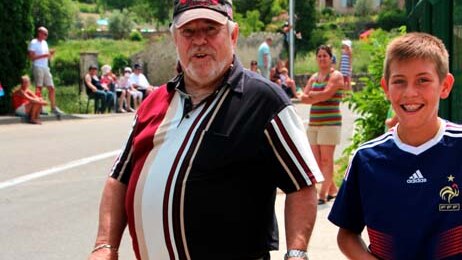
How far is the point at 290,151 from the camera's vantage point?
121 inches

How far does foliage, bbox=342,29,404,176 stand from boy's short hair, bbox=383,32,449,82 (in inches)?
240

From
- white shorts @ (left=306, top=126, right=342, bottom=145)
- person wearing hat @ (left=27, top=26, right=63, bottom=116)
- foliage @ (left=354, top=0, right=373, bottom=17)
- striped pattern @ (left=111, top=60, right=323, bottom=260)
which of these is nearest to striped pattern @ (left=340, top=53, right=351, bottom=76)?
white shorts @ (left=306, top=126, right=342, bottom=145)

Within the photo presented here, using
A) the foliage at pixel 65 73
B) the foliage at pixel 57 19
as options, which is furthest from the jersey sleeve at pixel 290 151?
the foliage at pixel 57 19

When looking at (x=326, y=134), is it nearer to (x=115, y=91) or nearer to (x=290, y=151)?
(x=290, y=151)

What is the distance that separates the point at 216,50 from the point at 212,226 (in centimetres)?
75

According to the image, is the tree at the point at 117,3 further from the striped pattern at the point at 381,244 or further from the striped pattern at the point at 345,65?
the striped pattern at the point at 381,244

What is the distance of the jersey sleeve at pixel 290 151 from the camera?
120 inches

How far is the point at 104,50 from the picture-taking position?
71188mm

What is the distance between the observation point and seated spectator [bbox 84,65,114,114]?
24.2 m

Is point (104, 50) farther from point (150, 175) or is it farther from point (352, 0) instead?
point (150, 175)

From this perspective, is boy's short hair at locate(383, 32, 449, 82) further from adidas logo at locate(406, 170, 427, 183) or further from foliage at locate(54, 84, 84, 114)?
foliage at locate(54, 84, 84, 114)

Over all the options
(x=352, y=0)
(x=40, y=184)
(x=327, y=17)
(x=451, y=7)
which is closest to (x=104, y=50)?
(x=327, y=17)

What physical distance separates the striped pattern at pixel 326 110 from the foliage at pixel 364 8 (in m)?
86.7

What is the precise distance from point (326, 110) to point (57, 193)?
391 centimetres
